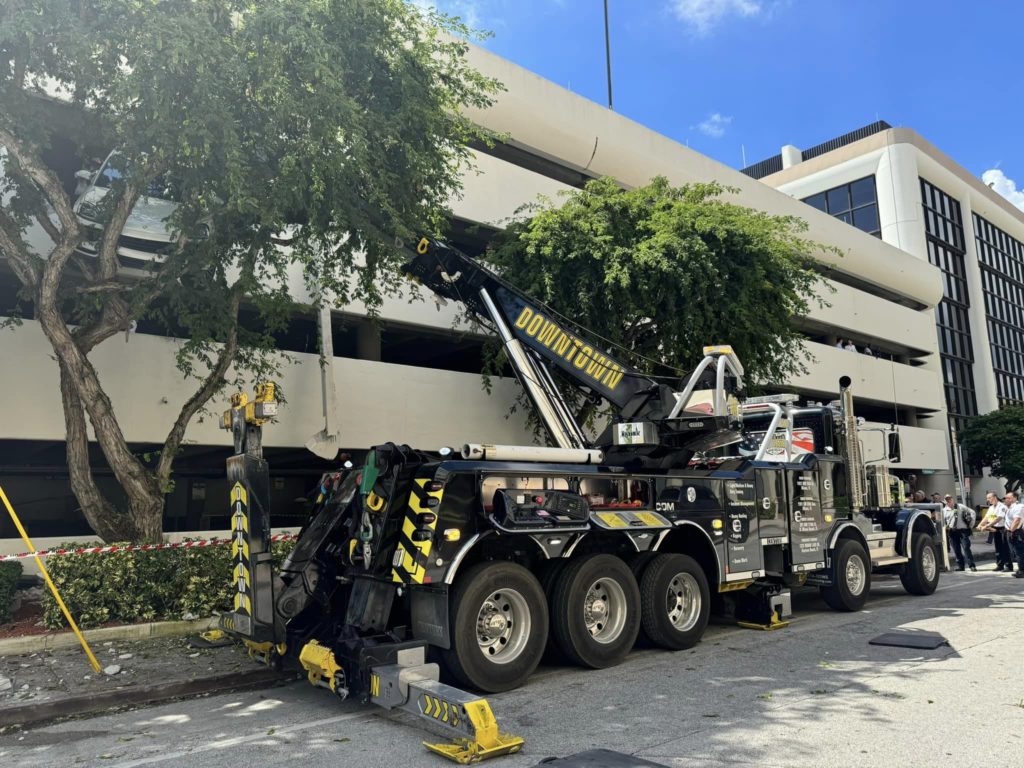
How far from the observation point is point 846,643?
28.2ft

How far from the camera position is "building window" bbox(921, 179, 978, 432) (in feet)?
140

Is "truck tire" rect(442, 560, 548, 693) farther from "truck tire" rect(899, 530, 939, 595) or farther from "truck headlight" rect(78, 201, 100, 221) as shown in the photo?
"truck tire" rect(899, 530, 939, 595)

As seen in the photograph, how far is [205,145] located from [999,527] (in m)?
15.7

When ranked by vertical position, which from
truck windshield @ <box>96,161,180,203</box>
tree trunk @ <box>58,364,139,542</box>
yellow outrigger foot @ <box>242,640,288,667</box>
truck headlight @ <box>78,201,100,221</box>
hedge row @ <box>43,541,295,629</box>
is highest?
truck windshield @ <box>96,161,180,203</box>

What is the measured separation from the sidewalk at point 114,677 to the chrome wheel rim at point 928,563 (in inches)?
387

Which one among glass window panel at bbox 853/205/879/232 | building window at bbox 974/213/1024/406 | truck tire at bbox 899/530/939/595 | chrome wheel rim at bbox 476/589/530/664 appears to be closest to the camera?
chrome wheel rim at bbox 476/589/530/664

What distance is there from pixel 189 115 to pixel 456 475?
16.5 feet

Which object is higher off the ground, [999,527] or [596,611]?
[999,527]

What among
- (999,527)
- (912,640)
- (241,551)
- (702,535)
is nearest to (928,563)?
(999,527)

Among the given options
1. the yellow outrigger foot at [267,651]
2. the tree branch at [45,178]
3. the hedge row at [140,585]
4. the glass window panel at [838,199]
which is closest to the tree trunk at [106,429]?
the hedge row at [140,585]

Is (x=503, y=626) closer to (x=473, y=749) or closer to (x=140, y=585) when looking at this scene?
(x=473, y=749)

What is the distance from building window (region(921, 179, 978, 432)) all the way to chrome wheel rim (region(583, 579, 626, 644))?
39774 mm

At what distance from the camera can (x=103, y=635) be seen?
8.97 metres

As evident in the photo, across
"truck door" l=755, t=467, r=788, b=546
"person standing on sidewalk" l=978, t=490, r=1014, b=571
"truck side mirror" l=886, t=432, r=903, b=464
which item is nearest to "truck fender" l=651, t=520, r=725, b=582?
"truck door" l=755, t=467, r=788, b=546
